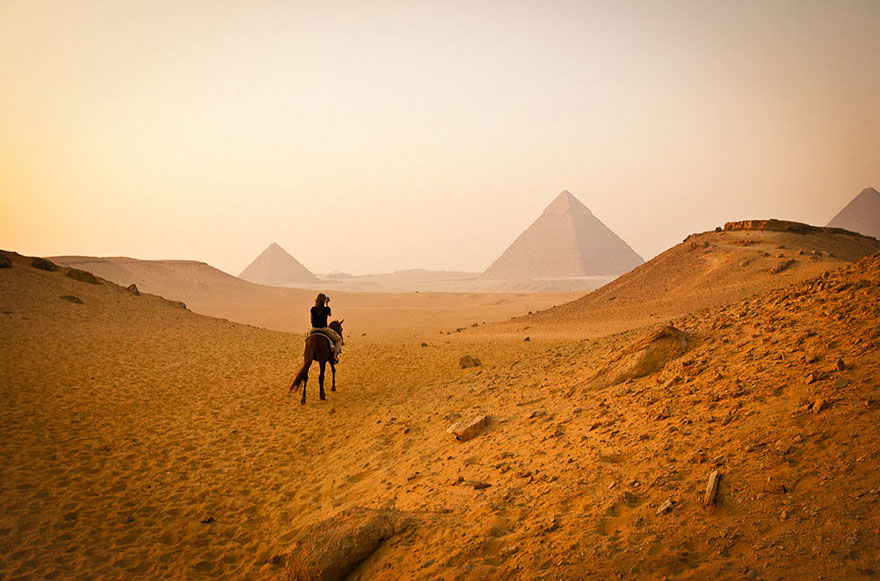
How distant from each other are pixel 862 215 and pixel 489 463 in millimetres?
92292

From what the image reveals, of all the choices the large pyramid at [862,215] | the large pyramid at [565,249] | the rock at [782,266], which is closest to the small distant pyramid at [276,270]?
the large pyramid at [565,249]

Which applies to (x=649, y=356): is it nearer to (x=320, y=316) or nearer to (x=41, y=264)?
(x=320, y=316)

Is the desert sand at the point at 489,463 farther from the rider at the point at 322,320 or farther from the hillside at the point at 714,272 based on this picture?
the hillside at the point at 714,272

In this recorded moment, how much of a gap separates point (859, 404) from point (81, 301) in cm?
1850

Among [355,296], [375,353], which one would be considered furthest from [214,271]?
[375,353]

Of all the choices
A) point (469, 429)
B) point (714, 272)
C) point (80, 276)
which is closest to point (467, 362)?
point (469, 429)

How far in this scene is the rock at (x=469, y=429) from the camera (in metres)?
5.59

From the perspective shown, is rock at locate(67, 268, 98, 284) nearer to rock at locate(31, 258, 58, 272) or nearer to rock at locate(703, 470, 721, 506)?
rock at locate(31, 258, 58, 272)

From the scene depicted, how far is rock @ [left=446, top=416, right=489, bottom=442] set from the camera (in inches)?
220

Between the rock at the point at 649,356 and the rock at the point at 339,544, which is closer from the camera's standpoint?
the rock at the point at 339,544

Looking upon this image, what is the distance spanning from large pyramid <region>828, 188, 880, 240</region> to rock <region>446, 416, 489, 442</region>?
8617 cm

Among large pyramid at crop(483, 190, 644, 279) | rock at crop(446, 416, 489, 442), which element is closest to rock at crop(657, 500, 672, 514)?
rock at crop(446, 416, 489, 442)

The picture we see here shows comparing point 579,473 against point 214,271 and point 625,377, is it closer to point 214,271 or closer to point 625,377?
point 625,377

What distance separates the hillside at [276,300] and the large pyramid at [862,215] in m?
54.1
